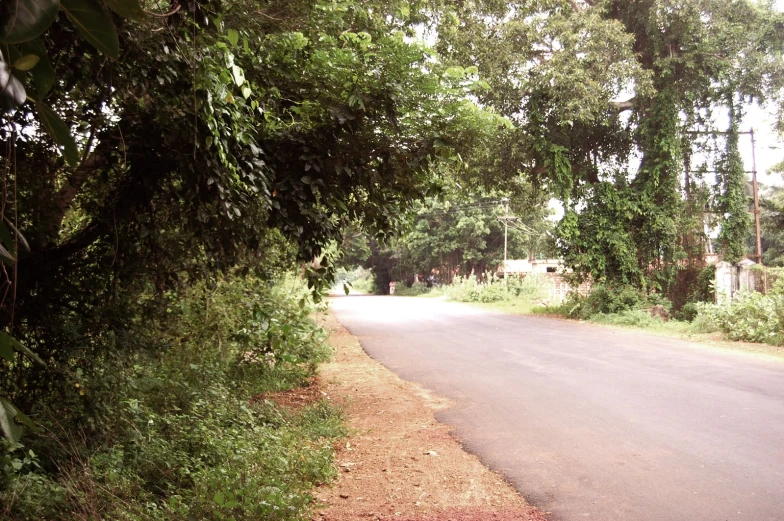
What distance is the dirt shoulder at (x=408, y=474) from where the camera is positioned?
3963 millimetres

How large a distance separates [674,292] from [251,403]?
17135mm

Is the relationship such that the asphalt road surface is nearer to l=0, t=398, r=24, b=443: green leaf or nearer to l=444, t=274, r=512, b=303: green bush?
l=0, t=398, r=24, b=443: green leaf

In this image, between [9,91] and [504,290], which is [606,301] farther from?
[9,91]

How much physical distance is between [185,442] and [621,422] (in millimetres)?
4311

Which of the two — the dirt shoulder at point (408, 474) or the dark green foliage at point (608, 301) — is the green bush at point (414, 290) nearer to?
the dark green foliage at point (608, 301)

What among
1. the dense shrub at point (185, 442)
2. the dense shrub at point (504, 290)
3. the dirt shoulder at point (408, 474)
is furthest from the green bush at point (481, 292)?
the dense shrub at point (185, 442)

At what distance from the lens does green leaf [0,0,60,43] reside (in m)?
0.83

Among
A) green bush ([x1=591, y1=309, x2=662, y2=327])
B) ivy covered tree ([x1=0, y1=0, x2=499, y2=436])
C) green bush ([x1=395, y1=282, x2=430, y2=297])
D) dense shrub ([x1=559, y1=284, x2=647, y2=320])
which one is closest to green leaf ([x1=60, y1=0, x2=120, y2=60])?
ivy covered tree ([x1=0, y1=0, x2=499, y2=436])

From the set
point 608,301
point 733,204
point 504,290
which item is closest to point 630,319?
point 608,301

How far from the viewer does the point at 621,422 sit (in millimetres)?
6168

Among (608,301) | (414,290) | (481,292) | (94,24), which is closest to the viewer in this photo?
(94,24)

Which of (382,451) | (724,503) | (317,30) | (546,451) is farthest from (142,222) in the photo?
(724,503)

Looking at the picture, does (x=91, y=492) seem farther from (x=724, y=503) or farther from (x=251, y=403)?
(x=724, y=503)

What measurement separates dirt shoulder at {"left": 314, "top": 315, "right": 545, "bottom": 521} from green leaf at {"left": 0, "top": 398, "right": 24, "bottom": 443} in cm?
320
